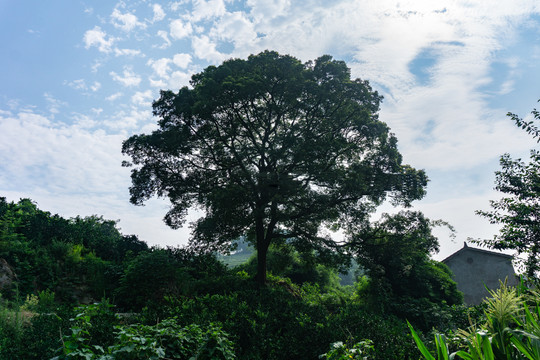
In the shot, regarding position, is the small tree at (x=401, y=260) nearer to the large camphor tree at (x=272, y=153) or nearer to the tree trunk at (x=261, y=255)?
the large camphor tree at (x=272, y=153)

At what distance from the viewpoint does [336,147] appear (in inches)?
518

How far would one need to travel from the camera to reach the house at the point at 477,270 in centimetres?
2139

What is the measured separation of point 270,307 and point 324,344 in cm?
215

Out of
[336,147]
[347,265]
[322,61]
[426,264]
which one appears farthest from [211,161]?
[426,264]

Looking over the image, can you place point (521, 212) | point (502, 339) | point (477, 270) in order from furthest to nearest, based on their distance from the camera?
point (477, 270)
point (521, 212)
point (502, 339)

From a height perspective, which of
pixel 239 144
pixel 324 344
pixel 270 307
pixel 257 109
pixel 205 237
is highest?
pixel 257 109

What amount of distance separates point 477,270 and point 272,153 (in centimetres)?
1926

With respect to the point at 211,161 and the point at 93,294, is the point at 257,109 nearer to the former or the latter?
the point at 211,161

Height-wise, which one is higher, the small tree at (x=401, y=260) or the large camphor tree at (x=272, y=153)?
the large camphor tree at (x=272, y=153)

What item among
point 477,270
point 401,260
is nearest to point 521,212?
point 401,260

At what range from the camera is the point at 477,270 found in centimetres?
2184

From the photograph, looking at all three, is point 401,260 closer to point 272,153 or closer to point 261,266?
point 261,266

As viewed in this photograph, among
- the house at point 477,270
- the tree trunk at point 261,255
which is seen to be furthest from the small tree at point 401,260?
the house at point 477,270

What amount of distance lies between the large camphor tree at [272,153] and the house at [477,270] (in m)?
12.1
